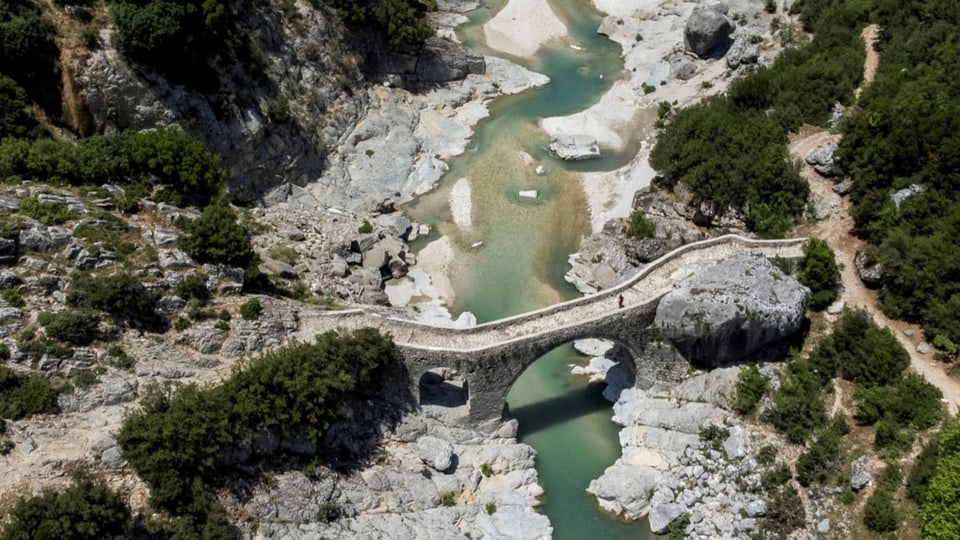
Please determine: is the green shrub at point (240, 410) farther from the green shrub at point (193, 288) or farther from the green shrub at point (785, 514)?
the green shrub at point (785, 514)

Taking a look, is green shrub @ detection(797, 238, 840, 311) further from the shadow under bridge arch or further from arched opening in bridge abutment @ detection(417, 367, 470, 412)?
arched opening in bridge abutment @ detection(417, 367, 470, 412)

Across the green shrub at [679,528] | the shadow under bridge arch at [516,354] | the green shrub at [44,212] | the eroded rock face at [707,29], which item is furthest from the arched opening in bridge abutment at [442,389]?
the eroded rock face at [707,29]

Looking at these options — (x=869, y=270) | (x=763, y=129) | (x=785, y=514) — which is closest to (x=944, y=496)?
(x=785, y=514)

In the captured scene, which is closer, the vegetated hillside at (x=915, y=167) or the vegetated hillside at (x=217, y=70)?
the vegetated hillside at (x=915, y=167)

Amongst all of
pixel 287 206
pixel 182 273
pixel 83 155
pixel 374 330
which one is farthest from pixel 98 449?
pixel 287 206

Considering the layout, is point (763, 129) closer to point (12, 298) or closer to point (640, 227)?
point (640, 227)

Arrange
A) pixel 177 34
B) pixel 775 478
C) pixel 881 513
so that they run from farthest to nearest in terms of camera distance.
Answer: pixel 177 34, pixel 775 478, pixel 881 513
